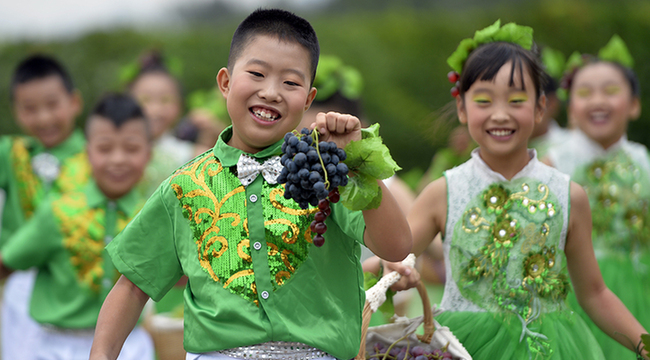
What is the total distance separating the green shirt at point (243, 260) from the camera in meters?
2.26

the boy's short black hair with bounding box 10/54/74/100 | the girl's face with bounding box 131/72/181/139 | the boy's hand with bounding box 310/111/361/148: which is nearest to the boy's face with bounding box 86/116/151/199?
the boy's short black hair with bounding box 10/54/74/100

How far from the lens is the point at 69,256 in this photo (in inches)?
163

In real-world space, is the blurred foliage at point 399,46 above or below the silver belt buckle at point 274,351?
above

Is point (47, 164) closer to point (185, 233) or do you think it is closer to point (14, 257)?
point (14, 257)

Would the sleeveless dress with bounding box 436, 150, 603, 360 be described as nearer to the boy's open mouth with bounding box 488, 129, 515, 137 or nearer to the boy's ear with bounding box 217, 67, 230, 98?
the boy's open mouth with bounding box 488, 129, 515, 137

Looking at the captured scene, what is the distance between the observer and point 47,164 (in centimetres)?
515

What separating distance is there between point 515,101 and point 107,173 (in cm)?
247

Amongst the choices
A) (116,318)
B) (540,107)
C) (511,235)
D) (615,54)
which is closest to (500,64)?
(540,107)

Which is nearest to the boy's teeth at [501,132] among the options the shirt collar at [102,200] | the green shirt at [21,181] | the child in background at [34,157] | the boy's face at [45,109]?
the shirt collar at [102,200]

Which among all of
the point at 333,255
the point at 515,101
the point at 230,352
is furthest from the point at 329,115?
the point at 515,101

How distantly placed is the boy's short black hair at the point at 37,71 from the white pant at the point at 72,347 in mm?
2086

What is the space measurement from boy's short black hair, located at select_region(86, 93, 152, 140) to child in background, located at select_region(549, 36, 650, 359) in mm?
2663

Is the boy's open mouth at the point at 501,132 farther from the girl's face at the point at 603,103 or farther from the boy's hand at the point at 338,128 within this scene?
the girl's face at the point at 603,103

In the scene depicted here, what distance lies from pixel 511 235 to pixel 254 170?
1112mm
